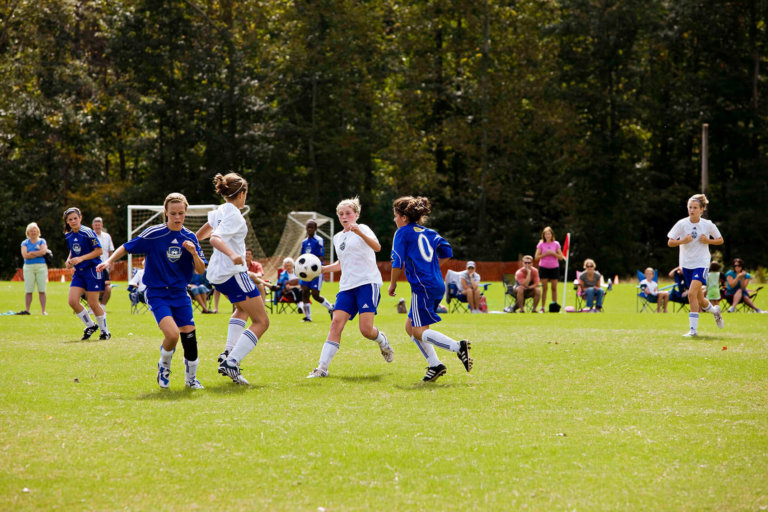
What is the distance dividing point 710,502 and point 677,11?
158ft

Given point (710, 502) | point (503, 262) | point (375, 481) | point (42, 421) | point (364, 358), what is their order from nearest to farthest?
point (710, 502), point (375, 481), point (42, 421), point (364, 358), point (503, 262)

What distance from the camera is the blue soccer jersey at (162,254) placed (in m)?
8.43

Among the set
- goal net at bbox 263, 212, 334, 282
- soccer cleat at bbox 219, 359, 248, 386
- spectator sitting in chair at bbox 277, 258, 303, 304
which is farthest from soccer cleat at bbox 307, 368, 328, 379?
goal net at bbox 263, 212, 334, 282

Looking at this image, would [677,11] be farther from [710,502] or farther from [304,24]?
[710,502]

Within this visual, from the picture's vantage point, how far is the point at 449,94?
1939 inches

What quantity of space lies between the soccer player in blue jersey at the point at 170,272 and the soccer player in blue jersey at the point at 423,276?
199 centimetres

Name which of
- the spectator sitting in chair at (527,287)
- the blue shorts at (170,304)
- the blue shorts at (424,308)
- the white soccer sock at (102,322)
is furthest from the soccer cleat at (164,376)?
the spectator sitting in chair at (527,287)

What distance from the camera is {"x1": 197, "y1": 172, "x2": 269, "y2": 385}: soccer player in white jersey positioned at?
28.5 feet

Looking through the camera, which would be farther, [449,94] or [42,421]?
[449,94]

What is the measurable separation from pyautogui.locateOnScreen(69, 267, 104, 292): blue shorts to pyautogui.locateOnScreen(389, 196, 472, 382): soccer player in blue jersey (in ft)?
18.6

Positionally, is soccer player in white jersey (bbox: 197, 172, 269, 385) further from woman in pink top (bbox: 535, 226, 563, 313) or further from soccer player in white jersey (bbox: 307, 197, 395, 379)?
woman in pink top (bbox: 535, 226, 563, 313)

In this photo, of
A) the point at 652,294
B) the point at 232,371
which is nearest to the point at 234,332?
the point at 232,371

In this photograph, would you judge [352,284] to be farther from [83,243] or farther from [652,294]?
[652,294]

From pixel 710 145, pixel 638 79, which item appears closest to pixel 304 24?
pixel 638 79
